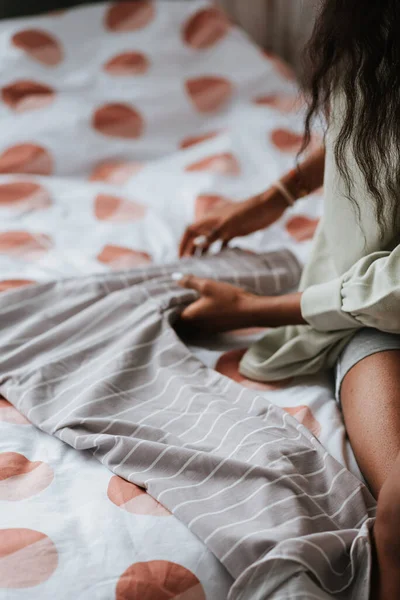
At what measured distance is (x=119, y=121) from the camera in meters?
1.66

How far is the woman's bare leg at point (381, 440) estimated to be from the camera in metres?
0.64

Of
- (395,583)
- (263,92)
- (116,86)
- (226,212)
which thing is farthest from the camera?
(263,92)

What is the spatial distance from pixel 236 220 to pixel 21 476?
0.57 metres

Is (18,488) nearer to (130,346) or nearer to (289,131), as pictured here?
(130,346)

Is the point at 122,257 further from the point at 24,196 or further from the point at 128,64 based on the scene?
the point at 128,64

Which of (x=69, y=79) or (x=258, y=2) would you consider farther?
(x=258, y=2)

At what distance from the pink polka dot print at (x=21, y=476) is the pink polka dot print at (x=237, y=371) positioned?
0.30 meters

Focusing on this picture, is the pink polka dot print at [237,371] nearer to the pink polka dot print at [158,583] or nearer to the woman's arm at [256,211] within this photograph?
the woman's arm at [256,211]

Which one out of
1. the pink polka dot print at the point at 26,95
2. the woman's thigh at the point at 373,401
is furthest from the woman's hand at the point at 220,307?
the pink polka dot print at the point at 26,95

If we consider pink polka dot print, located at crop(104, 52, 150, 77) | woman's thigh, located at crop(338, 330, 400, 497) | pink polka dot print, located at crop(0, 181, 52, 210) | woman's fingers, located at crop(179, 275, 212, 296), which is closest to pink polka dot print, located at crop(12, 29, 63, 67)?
pink polka dot print, located at crop(104, 52, 150, 77)

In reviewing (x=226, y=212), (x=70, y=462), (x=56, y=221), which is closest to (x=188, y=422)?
(x=70, y=462)

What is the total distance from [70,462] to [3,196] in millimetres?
793

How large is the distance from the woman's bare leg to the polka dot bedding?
37mm

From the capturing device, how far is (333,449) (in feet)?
2.72
